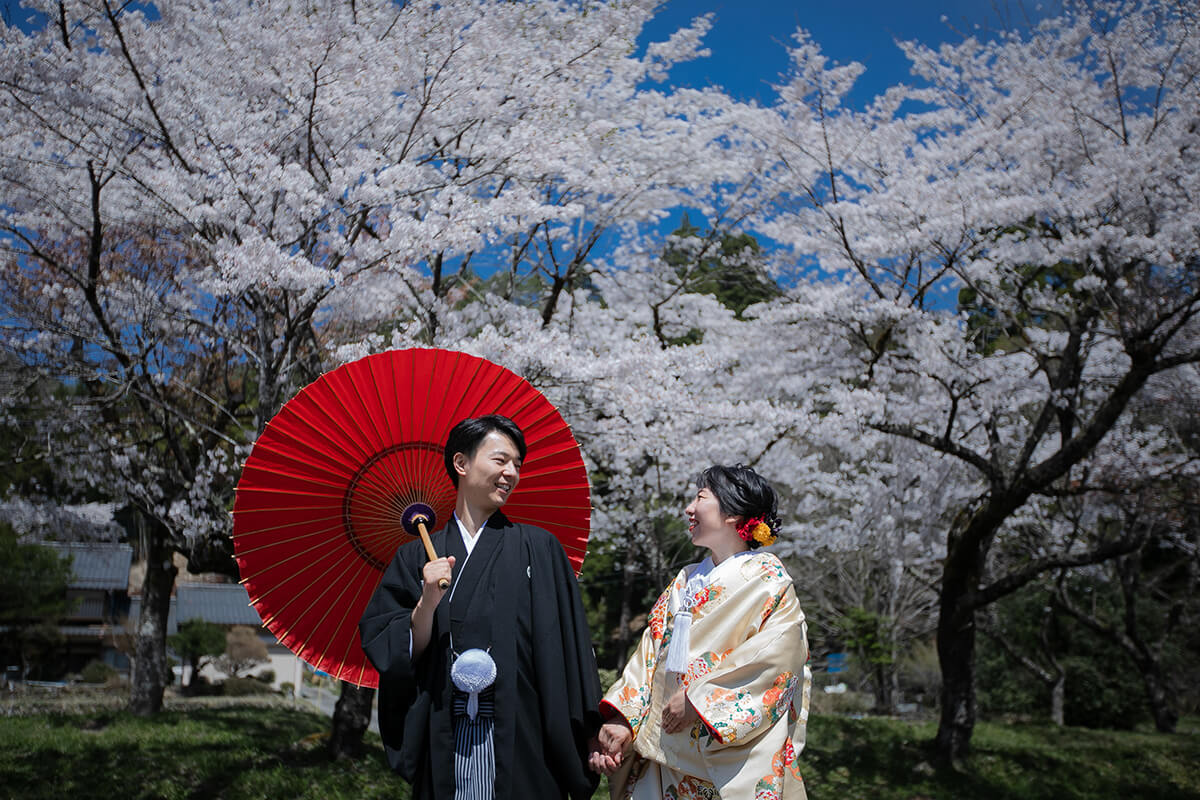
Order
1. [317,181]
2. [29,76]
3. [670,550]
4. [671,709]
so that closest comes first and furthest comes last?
[671,709]
[29,76]
[317,181]
[670,550]

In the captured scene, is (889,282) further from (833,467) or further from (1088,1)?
(833,467)

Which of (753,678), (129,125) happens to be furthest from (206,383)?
(753,678)

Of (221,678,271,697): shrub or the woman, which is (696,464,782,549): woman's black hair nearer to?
the woman

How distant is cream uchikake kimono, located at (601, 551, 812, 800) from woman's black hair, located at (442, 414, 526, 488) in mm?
844

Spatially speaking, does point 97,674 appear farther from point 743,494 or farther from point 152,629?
point 743,494

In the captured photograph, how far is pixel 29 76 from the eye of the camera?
5.42m

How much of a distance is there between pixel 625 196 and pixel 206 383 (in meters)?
4.57

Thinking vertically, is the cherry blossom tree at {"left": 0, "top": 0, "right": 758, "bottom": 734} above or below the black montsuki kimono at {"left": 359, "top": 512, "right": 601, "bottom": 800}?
above

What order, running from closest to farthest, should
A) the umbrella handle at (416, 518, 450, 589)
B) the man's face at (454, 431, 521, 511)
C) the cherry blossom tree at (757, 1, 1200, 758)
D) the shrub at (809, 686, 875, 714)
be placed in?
the umbrella handle at (416, 518, 450, 589) < the man's face at (454, 431, 521, 511) < the cherry blossom tree at (757, 1, 1200, 758) < the shrub at (809, 686, 875, 714)

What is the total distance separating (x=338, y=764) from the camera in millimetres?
6887

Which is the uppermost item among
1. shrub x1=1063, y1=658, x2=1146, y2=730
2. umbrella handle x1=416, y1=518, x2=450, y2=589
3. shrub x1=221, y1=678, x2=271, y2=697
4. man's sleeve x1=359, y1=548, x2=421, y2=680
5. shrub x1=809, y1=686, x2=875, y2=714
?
umbrella handle x1=416, y1=518, x2=450, y2=589

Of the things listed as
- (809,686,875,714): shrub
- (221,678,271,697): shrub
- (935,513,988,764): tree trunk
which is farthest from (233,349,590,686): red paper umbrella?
(221,678,271,697): shrub

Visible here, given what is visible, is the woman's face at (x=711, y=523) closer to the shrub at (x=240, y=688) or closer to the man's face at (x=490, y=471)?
the man's face at (x=490, y=471)

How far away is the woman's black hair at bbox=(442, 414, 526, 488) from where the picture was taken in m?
2.72
